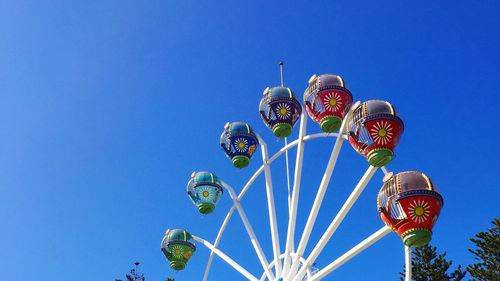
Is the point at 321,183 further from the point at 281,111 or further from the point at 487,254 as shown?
the point at 487,254

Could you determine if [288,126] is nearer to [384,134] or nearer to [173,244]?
[384,134]

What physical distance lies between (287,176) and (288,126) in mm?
1665

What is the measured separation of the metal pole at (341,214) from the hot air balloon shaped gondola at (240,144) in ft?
17.2

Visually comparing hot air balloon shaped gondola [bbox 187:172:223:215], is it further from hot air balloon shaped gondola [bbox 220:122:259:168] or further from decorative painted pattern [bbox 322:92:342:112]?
decorative painted pattern [bbox 322:92:342:112]

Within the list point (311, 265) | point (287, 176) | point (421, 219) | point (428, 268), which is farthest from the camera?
point (428, 268)

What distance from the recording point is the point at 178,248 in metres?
17.3

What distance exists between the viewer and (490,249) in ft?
85.9

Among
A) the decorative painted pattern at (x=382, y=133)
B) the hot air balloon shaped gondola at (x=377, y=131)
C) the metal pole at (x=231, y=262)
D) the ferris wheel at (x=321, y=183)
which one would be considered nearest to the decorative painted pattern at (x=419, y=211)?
the ferris wheel at (x=321, y=183)

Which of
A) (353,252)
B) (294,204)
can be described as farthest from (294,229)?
(353,252)

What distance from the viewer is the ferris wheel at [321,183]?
10.2 metres

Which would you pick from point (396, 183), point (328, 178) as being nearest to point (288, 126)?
point (328, 178)

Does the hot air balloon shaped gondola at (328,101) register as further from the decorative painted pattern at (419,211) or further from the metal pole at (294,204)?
the decorative painted pattern at (419,211)

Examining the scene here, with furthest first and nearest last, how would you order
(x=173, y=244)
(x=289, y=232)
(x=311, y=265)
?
(x=173, y=244) → (x=289, y=232) → (x=311, y=265)

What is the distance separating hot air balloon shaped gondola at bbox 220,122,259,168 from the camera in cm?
1689
